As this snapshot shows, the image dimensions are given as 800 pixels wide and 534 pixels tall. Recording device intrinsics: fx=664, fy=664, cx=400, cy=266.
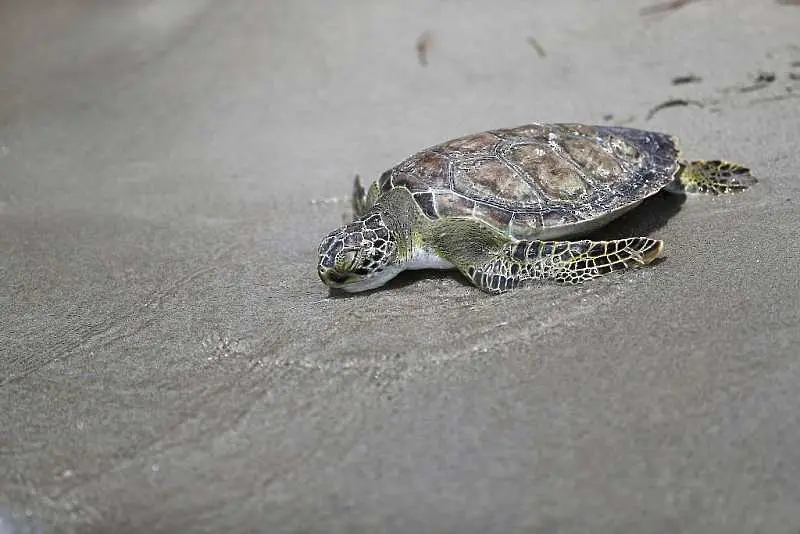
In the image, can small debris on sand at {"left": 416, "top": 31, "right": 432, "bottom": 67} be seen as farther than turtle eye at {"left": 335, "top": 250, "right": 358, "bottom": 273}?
Yes

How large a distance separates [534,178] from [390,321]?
41.7 inches

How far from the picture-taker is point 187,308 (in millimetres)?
3332

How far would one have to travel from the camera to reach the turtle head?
3.27m

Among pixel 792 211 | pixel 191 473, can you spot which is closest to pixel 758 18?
pixel 792 211

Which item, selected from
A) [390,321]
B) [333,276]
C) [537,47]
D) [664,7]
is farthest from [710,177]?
[664,7]

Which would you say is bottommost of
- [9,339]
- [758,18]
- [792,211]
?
[9,339]

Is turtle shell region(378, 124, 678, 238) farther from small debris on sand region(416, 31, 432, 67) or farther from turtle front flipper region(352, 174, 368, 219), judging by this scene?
small debris on sand region(416, 31, 432, 67)

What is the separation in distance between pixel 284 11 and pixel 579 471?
20.7ft

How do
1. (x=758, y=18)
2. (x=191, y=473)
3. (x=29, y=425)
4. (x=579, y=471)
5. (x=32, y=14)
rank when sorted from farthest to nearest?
(x=32, y=14)
(x=758, y=18)
(x=29, y=425)
(x=191, y=473)
(x=579, y=471)

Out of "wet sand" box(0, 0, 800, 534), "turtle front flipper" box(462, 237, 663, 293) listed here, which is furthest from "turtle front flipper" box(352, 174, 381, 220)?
"turtle front flipper" box(462, 237, 663, 293)

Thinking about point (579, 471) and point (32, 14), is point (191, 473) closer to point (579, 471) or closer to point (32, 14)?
point (579, 471)

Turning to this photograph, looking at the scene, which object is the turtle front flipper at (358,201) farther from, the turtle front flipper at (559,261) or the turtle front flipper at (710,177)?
the turtle front flipper at (710,177)

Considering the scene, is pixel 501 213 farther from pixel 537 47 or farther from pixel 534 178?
pixel 537 47

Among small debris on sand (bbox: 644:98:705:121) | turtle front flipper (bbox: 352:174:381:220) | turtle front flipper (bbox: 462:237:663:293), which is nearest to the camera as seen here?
turtle front flipper (bbox: 462:237:663:293)
